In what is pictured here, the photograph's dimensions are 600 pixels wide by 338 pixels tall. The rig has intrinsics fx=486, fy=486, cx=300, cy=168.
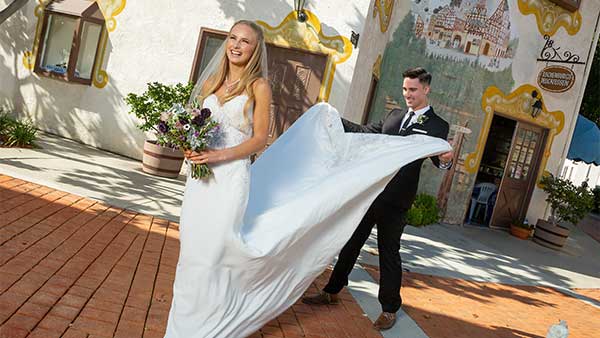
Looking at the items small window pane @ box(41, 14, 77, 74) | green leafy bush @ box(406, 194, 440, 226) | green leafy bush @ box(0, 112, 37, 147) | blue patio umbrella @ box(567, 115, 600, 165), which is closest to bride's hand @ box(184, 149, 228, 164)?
green leafy bush @ box(0, 112, 37, 147)

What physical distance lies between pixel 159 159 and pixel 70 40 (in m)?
3.33

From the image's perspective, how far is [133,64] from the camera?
28.3ft

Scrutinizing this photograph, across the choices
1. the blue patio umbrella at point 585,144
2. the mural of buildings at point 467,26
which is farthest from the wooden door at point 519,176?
the mural of buildings at point 467,26

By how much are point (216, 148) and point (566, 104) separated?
1032cm

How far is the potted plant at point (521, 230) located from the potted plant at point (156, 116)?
7.34m

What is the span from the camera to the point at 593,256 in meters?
10.4

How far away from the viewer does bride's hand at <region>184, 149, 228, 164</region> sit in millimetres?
2676

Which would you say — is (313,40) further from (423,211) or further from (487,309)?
(487,309)

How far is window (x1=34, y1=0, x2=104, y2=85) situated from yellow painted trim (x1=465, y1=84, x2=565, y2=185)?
7.57m

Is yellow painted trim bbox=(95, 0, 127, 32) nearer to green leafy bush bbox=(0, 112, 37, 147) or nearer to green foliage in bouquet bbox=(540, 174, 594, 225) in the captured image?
green leafy bush bbox=(0, 112, 37, 147)

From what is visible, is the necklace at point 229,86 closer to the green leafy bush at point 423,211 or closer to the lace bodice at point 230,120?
the lace bodice at point 230,120

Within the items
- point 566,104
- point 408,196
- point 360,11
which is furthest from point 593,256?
point 408,196

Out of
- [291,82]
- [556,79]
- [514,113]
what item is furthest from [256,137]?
[556,79]

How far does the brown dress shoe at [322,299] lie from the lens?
13.1 ft
